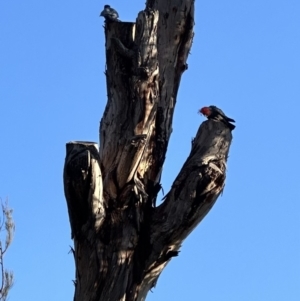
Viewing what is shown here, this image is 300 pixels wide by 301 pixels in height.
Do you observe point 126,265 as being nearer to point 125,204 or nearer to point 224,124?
point 125,204

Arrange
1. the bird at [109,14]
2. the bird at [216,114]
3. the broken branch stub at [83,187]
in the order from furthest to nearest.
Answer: the bird at [109,14]
the bird at [216,114]
the broken branch stub at [83,187]

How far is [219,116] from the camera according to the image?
15.0ft

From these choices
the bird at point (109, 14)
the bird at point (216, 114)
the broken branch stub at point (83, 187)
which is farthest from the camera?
the bird at point (109, 14)

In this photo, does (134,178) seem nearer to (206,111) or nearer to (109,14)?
(206,111)

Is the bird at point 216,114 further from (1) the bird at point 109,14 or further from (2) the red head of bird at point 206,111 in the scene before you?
(1) the bird at point 109,14

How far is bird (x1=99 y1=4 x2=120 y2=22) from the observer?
4.74m

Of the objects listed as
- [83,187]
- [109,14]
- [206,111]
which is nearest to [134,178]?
[83,187]

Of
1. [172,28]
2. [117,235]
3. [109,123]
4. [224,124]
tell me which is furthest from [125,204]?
[172,28]

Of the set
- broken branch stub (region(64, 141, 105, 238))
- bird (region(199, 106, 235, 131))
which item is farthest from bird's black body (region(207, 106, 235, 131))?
broken branch stub (region(64, 141, 105, 238))

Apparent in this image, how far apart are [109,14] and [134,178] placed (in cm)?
114

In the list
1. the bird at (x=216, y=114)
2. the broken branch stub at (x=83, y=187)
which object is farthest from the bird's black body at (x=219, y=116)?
the broken branch stub at (x=83, y=187)

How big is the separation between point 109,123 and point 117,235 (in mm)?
688

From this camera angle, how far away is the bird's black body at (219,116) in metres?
4.55

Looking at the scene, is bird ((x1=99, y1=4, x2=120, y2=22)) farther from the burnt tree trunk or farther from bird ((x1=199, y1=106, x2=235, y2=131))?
bird ((x1=199, y1=106, x2=235, y2=131))
